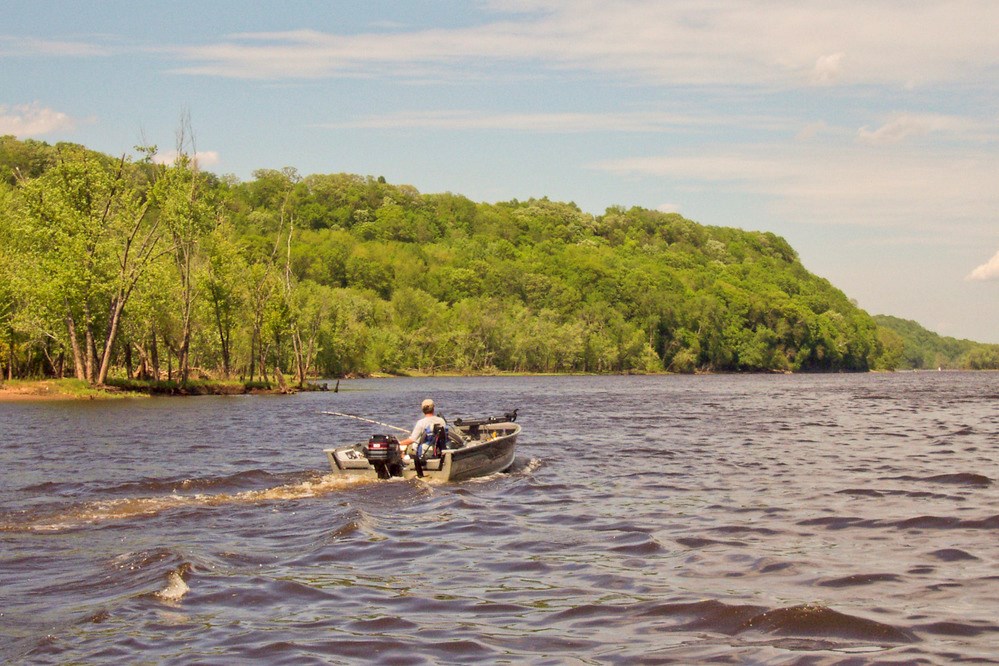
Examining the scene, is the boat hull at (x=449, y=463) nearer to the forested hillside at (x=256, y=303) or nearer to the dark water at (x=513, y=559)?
the dark water at (x=513, y=559)

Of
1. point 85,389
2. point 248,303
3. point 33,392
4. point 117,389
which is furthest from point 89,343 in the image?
point 248,303

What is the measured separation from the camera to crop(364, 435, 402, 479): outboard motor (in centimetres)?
2175

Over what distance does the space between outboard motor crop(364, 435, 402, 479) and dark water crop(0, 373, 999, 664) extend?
0.35m

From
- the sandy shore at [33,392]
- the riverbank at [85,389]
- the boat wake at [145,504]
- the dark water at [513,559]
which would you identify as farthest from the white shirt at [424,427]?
the sandy shore at [33,392]

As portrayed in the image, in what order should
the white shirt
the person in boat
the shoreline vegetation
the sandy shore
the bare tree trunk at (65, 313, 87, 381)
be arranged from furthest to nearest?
the bare tree trunk at (65, 313, 87, 381)
the shoreline vegetation
the sandy shore
the white shirt
the person in boat

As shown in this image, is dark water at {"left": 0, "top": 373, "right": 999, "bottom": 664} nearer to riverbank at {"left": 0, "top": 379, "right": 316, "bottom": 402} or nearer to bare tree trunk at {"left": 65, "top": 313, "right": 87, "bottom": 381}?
riverbank at {"left": 0, "top": 379, "right": 316, "bottom": 402}

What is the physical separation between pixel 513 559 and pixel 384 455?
8.16m

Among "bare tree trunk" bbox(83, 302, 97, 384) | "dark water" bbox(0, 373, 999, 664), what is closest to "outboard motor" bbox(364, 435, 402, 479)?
"dark water" bbox(0, 373, 999, 664)

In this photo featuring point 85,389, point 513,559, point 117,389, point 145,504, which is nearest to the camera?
point 513,559

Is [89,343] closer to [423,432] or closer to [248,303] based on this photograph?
[248,303]

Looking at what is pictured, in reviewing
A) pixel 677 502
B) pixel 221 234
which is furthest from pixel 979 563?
pixel 221 234

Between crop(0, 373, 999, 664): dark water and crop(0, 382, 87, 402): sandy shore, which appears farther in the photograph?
crop(0, 382, 87, 402): sandy shore

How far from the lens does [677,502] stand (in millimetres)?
19422

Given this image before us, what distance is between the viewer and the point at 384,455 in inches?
859
